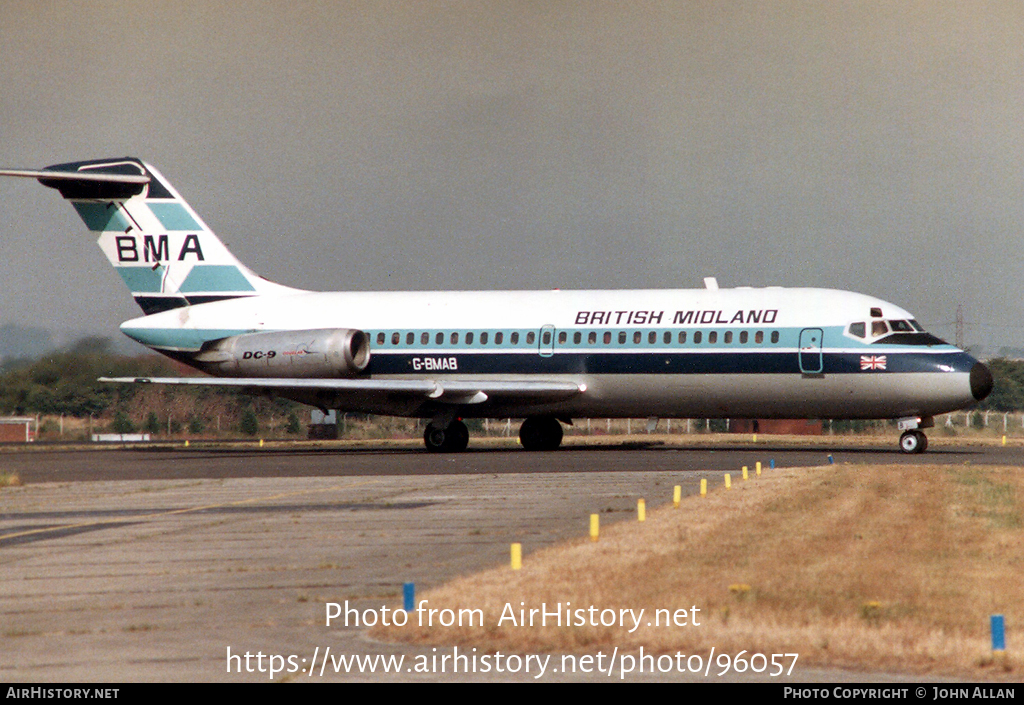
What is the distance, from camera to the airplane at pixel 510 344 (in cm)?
3491

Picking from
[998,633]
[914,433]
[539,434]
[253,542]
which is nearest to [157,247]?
[539,434]

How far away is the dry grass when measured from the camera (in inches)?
376

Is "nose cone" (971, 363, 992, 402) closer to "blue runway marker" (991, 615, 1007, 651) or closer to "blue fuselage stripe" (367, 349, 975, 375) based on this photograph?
"blue fuselage stripe" (367, 349, 975, 375)

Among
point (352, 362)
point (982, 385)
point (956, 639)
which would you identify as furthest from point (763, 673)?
point (352, 362)

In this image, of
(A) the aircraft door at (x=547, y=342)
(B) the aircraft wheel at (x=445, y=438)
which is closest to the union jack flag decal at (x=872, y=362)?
(A) the aircraft door at (x=547, y=342)

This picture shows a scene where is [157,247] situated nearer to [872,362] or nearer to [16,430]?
[872,362]

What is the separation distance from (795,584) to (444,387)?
2565 cm

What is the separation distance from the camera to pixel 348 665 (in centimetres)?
910

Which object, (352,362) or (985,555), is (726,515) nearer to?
(985,555)

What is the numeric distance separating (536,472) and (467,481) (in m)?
2.91

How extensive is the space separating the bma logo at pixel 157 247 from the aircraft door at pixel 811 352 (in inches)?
780

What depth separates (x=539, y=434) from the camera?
40812 millimetres

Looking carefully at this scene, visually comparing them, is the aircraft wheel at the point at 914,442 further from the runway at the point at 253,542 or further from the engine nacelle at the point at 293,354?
the engine nacelle at the point at 293,354

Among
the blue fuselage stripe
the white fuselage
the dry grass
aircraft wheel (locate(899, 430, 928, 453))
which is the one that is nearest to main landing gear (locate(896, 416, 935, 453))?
aircraft wheel (locate(899, 430, 928, 453))
